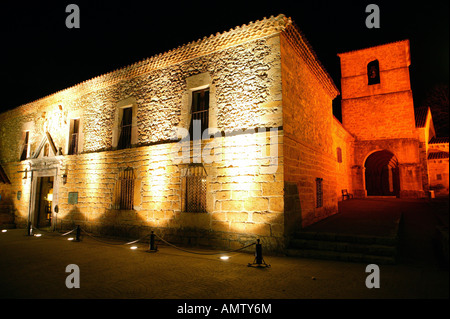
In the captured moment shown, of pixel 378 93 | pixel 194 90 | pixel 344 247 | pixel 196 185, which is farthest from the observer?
pixel 378 93

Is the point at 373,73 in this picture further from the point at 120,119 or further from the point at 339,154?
the point at 120,119

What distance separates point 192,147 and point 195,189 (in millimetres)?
1391

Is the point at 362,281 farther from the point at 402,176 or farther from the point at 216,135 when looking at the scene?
the point at 402,176

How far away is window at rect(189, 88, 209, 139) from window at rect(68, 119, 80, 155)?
684 cm

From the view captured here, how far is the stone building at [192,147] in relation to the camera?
7234mm

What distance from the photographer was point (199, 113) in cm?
877

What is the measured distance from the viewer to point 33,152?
13.9 metres

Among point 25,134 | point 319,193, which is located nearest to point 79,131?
point 25,134

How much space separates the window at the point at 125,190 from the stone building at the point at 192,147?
0.05 metres

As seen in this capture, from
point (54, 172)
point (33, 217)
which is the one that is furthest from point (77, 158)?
point (33, 217)

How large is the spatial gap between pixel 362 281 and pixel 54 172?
1368cm

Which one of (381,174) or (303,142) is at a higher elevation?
(303,142)

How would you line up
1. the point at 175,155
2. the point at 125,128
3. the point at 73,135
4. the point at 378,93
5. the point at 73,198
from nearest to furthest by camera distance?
the point at 175,155 → the point at 125,128 → the point at 73,198 → the point at 73,135 → the point at 378,93

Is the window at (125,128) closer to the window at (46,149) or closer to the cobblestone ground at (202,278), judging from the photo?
the cobblestone ground at (202,278)
